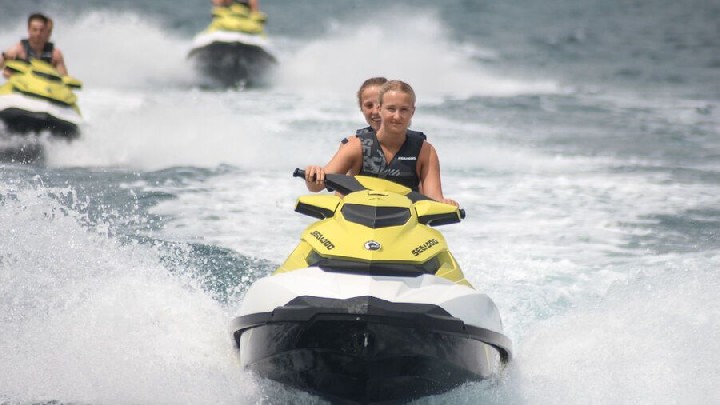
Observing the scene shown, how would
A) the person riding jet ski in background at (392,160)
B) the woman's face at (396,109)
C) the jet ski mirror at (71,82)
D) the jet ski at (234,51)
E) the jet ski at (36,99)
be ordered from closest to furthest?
the woman's face at (396,109)
the person riding jet ski in background at (392,160)
the jet ski at (36,99)
the jet ski mirror at (71,82)
the jet ski at (234,51)

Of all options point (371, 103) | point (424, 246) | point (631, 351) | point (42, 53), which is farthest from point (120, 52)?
point (424, 246)

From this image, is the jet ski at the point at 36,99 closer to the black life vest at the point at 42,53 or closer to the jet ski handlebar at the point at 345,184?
the black life vest at the point at 42,53

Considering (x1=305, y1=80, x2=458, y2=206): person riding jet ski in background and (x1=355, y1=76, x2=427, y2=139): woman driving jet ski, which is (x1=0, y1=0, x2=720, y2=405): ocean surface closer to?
(x1=305, y1=80, x2=458, y2=206): person riding jet ski in background

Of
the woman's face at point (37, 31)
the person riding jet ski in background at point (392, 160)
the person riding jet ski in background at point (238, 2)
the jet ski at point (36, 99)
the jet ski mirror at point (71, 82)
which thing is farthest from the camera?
the person riding jet ski in background at point (238, 2)

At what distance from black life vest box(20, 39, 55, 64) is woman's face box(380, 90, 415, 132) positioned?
6.72 metres

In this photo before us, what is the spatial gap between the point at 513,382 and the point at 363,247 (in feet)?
3.29

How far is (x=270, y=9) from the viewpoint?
1240 inches

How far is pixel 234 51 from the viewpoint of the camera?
17.9 metres

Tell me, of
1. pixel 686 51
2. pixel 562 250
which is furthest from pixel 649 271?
pixel 686 51

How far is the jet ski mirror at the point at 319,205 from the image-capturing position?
17.1 ft

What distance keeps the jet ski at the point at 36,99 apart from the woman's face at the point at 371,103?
5738 millimetres

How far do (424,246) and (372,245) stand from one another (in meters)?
0.24

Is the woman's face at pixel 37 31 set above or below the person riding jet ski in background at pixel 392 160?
above

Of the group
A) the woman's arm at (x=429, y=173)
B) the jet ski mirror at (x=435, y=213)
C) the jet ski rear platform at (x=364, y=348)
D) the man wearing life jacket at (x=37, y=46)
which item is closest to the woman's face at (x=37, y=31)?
the man wearing life jacket at (x=37, y=46)
